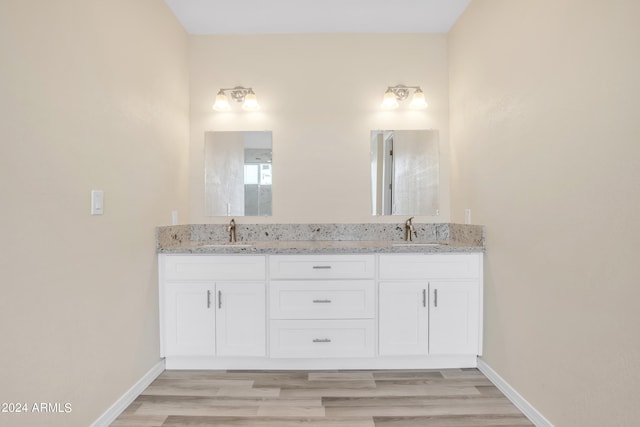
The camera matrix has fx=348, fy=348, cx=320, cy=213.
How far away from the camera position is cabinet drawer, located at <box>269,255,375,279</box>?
231cm

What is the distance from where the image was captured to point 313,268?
231cm

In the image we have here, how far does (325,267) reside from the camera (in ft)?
7.57

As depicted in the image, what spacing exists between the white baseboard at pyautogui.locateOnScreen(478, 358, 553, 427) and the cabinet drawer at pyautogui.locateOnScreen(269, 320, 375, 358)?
737 millimetres

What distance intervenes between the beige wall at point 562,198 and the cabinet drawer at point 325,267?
79cm

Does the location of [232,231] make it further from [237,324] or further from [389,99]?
[389,99]

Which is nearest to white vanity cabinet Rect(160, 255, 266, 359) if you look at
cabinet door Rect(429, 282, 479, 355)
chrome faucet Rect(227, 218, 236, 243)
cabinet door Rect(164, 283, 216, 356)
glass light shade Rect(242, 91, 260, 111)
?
cabinet door Rect(164, 283, 216, 356)

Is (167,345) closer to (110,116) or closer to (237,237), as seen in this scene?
(237,237)

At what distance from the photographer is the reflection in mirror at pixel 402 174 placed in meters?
2.83

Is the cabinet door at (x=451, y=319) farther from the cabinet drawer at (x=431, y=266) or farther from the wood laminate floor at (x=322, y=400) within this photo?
the wood laminate floor at (x=322, y=400)

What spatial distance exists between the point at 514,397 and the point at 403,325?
2.30 ft

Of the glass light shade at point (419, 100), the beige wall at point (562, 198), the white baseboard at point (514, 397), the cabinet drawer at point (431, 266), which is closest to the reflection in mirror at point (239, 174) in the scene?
the cabinet drawer at point (431, 266)

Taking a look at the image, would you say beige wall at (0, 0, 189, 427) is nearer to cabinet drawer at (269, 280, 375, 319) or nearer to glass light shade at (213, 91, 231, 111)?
glass light shade at (213, 91, 231, 111)

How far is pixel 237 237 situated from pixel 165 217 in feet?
1.92

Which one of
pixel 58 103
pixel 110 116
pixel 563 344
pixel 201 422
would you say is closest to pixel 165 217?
pixel 110 116
